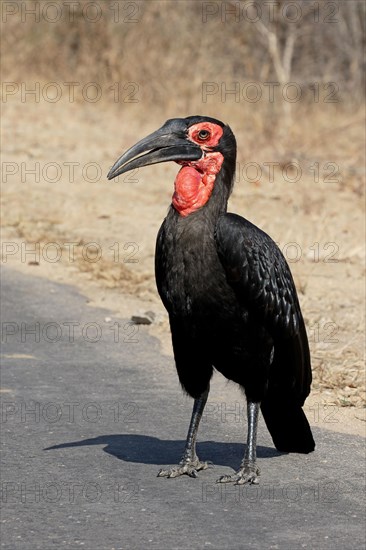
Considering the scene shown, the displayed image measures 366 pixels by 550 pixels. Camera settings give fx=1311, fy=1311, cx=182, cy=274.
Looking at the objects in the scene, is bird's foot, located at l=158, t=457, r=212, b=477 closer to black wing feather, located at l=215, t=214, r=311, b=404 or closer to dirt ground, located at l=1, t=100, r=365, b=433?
black wing feather, located at l=215, t=214, r=311, b=404

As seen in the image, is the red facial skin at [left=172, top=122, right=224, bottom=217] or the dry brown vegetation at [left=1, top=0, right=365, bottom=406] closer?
the red facial skin at [left=172, top=122, right=224, bottom=217]

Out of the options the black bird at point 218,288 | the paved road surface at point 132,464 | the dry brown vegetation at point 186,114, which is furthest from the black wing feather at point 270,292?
the dry brown vegetation at point 186,114

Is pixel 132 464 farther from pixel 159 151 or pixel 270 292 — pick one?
pixel 159 151

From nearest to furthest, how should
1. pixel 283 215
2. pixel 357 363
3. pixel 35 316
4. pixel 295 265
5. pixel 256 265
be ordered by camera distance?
pixel 256 265, pixel 357 363, pixel 35 316, pixel 295 265, pixel 283 215

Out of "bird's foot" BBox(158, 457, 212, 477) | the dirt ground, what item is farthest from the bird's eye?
the dirt ground

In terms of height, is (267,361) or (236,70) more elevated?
(236,70)

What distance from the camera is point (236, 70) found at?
1689 centimetres

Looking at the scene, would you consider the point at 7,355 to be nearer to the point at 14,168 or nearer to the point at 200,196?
the point at 200,196

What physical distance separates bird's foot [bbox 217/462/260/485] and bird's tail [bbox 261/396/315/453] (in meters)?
0.30

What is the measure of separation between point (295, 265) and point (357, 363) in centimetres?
251

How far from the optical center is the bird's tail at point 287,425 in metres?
5.88

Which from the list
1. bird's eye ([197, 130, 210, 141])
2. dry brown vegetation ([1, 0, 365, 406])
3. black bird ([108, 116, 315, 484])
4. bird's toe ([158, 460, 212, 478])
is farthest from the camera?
dry brown vegetation ([1, 0, 365, 406])

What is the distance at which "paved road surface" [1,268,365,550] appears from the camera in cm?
515

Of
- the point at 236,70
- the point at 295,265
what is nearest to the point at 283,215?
the point at 295,265
